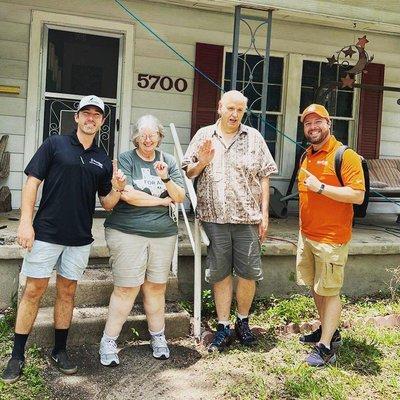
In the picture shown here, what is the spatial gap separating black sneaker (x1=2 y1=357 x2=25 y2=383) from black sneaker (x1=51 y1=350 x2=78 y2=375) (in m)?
0.22

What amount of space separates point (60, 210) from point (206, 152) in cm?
99

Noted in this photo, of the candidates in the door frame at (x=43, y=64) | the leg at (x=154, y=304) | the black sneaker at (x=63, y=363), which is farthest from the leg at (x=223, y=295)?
the door frame at (x=43, y=64)

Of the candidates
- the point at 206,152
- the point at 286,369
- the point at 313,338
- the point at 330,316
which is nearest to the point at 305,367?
the point at 286,369

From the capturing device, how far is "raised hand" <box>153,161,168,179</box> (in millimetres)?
3217

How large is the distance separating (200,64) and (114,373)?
4.09m

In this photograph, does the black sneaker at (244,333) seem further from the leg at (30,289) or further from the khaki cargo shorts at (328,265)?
the leg at (30,289)

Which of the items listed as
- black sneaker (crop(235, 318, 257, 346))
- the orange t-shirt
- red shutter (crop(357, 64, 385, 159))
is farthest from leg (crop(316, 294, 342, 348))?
red shutter (crop(357, 64, 385, 159))

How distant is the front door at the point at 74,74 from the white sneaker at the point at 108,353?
3.10m

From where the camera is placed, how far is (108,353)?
346 cm

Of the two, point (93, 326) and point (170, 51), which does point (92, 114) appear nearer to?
point (93, 326)

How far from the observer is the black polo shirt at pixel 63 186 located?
310cm

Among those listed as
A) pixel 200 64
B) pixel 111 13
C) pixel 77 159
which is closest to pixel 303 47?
pixel 200 64

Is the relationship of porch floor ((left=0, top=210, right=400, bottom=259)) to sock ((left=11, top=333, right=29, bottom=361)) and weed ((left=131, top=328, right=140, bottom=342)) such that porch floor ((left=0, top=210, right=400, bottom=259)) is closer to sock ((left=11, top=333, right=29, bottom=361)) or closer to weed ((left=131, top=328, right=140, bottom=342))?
weed ((left=131, top=328, right=140, bottom=342))

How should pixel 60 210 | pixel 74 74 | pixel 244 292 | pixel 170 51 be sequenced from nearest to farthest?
pixel 60 210 → pixel 244 292 → pixel 74 74 → pixel 170 51
